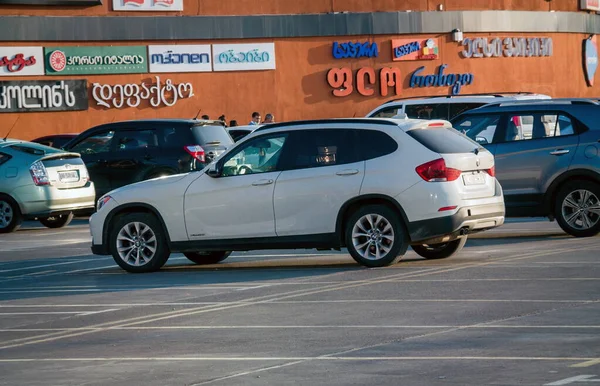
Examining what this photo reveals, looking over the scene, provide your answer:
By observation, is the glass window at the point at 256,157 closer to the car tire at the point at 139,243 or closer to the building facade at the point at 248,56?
the car tire at the point at 139,243

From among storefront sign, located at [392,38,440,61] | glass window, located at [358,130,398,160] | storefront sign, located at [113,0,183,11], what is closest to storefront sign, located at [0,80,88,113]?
storefront sign, located at [113,0,183,11]

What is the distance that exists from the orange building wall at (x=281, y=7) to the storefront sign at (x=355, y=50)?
3.40ft

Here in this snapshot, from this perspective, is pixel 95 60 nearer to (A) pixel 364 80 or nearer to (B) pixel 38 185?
(A) pixel 364 80

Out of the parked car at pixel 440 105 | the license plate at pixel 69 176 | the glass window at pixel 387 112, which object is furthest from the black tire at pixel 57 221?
the glass window at pixel 387 112

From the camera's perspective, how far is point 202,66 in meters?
38.7

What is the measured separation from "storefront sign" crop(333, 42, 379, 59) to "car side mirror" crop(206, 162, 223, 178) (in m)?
25.4

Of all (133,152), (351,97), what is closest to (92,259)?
(133,152)

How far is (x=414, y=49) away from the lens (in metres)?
41.8

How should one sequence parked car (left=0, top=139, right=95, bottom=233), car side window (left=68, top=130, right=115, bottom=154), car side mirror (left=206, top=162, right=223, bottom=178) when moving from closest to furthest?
car side mirror (left=206, top=162, right=223, bottom=178) < parked car (left=0, top=139, right=95, bottom=233) < car side window (left=68, top=130, right=115, bottom=154)

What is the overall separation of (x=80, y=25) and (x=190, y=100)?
12.7 feet

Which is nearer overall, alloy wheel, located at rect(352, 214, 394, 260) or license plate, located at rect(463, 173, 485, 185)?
alloy wheel, located at rect(352, 214, 394, 260)

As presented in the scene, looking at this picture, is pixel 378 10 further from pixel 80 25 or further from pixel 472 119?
pixel 472 119

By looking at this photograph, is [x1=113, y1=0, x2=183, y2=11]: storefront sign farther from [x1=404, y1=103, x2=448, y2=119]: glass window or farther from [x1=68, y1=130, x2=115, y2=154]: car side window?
[x1=404, y1=103, x2=448, y2=119]: glass window

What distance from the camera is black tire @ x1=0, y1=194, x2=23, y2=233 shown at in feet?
75.0
